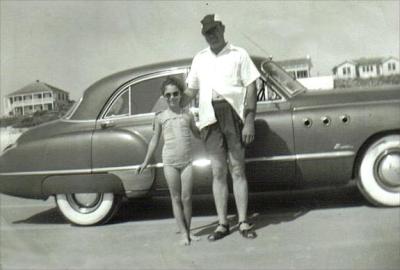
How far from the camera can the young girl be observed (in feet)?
12.1

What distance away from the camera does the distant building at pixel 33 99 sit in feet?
13.6

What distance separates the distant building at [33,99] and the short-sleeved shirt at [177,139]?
3.49 ft

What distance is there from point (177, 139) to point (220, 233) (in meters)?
0.71

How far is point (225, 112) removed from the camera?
12.1 feet

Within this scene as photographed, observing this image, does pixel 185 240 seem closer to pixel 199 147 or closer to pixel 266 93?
pixel 199 147

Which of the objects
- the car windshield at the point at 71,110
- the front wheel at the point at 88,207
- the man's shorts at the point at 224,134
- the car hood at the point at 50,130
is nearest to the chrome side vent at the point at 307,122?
the man's shorts at the point at 224,134

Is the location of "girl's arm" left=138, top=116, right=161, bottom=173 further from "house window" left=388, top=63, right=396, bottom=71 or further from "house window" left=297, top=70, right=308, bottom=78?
"house window" left=388, top=63, right=396, bottom=71

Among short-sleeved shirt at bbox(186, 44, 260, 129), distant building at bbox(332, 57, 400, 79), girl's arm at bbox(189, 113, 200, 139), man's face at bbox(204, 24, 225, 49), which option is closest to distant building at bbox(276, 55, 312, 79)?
distant building at bbox(332, 57, 400, 79)

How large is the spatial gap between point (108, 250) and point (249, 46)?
181 centimetres

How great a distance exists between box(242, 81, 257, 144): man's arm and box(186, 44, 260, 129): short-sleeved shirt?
32mm

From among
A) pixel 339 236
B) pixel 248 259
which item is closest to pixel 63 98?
pixel 248 259

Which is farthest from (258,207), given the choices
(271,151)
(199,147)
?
(199,147)

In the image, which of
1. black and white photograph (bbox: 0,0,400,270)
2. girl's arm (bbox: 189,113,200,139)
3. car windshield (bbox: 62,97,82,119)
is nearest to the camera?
black and white photograph (bbox: 0,0,400,270)

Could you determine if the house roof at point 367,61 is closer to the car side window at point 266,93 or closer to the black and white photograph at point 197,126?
the black and white photograph at point 197,126
